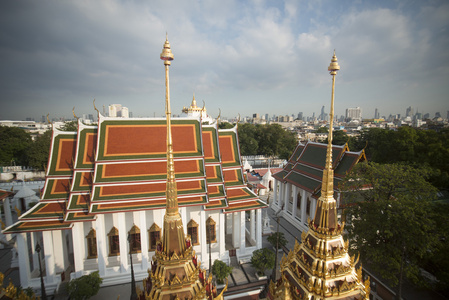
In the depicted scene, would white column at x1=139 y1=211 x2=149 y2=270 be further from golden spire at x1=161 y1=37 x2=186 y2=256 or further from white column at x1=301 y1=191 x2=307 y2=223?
white column at x1=301 y1=191 x2=307 y2=223

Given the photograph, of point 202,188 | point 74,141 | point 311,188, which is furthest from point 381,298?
point 74,141

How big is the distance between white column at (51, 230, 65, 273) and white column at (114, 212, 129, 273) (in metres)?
3.57

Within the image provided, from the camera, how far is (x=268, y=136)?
165ft

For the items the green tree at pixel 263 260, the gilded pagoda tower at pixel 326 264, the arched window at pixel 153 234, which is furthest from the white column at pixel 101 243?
the gilded pagoda tower at pixel 326 264

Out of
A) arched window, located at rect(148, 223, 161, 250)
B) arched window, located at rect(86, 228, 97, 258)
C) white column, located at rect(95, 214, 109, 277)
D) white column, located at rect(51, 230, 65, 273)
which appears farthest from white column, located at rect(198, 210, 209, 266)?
white column, located at rect(51, 230, 65, 273)

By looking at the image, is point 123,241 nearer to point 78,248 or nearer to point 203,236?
point 78,248

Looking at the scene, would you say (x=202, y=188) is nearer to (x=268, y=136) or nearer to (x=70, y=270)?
(x=70, y=270)

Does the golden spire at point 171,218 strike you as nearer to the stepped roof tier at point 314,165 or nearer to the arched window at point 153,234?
the arched window at point 153,234

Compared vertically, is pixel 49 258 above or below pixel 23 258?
below

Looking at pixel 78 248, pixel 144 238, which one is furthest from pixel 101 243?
pixel 144 238

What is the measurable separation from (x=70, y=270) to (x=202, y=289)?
12.8m

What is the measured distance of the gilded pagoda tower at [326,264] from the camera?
533 cm

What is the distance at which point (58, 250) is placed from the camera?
42.1 ft

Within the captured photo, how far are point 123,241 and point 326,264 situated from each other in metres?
11.3
